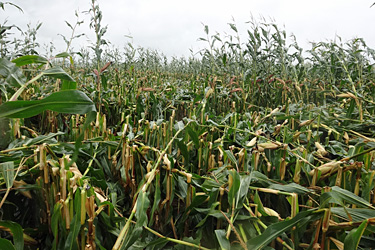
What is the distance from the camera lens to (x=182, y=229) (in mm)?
947

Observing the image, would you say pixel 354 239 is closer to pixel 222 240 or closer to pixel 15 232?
pixel 222 240

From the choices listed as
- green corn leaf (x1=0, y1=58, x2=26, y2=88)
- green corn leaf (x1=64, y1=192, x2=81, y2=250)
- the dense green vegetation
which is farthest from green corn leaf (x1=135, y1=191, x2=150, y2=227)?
green corn leaf (x1=0, y1=58, x2=26, y2=88)

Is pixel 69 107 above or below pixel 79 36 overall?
below

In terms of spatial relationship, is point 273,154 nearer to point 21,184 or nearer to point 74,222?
point 74,222

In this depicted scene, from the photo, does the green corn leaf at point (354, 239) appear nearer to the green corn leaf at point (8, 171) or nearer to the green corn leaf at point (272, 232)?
the green corn leaf at point (272, 232)

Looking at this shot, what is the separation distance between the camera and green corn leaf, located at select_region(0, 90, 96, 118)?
0.60m

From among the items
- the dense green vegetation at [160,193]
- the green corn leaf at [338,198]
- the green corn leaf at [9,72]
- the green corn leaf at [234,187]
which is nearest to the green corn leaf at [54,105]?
the dense green vegetation at [160,193]

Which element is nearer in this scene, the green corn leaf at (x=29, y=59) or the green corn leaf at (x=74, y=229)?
the green corn leaf at (x=74, y=229)

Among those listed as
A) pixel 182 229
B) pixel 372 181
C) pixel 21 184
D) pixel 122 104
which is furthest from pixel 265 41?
pixel 21 184

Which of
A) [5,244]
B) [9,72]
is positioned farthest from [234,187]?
[9,72]

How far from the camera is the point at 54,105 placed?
0.64 m

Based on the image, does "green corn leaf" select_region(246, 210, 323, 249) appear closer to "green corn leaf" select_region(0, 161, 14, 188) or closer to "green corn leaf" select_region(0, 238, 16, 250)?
"green corn leaf" select_region(0, 238, 16, 250)

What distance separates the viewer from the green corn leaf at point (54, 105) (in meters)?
0.60

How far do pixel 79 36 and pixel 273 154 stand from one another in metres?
2.38
